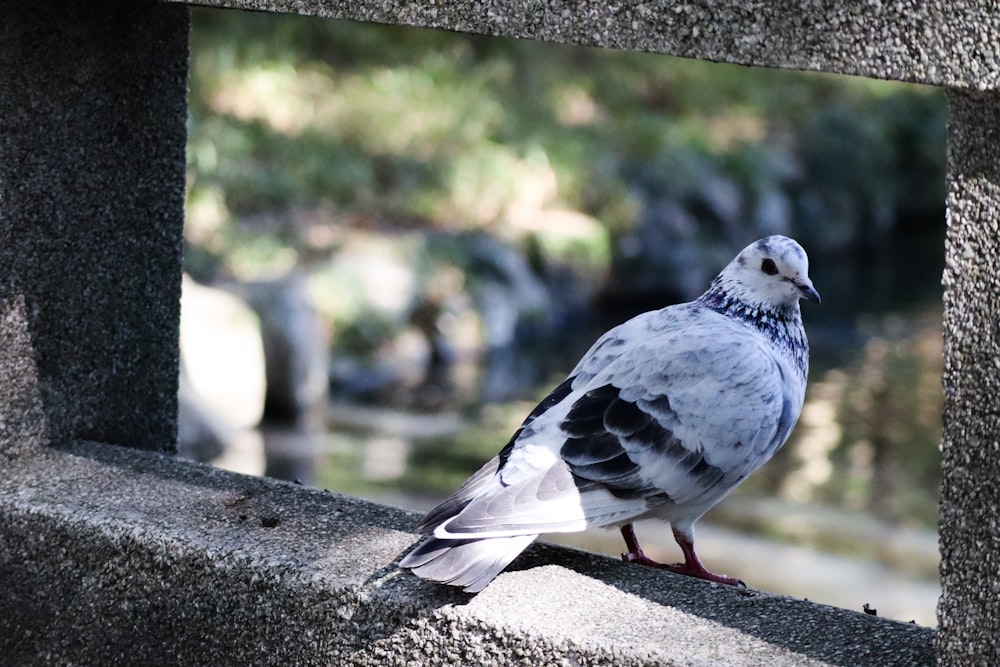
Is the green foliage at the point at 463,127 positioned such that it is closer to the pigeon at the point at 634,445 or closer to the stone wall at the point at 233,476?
the stone wall at the point at 233,476

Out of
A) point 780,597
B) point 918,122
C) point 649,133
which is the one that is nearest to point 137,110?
point 780,597

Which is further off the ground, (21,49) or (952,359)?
(21,49)

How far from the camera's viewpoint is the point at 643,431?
2.09 m

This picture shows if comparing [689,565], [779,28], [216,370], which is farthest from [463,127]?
[779,28]

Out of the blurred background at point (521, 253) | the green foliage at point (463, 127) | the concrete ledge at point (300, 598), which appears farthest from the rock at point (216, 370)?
the concrete ledge at point (300, 598)

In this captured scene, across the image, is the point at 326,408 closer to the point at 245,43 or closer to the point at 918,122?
the point at 245,43

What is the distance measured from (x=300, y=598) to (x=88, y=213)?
3.00ft

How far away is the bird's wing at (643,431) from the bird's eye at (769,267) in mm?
198

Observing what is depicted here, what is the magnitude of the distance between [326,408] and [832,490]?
3.31 metres

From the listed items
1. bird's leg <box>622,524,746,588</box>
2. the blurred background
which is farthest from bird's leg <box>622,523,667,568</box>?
the blurred background

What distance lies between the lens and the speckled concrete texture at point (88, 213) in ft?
7.36

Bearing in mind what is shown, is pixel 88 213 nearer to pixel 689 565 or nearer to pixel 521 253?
pixel 689 565

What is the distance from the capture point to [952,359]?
1563 millimetres

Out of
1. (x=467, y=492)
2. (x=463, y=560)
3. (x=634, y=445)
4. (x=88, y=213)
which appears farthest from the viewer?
(x=88, y=213)
